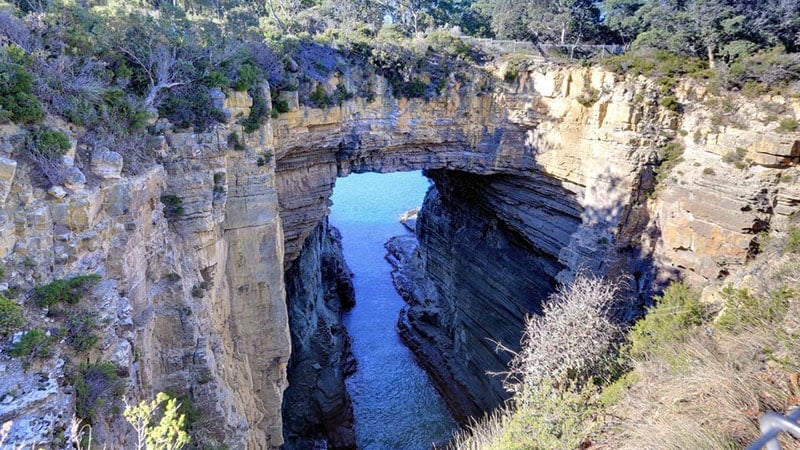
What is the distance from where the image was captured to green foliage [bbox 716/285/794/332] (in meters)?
7.64

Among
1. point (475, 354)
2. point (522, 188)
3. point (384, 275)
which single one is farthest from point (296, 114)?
point (384, 275)

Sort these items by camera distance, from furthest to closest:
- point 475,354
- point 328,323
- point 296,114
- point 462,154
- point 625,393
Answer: point 328,323 → point 475,354 → point 462,154 → point 296,114 → point 625,393

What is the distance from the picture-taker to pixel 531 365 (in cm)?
959

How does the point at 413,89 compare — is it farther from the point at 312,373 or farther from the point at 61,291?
the point at 61,291

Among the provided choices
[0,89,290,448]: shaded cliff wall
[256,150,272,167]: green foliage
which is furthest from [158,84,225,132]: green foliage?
[256,150,272,167]: green foliage

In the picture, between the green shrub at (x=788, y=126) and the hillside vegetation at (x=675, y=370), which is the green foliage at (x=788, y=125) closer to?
the green shrub at (x=788, y=126)

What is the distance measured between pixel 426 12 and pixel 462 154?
1244 cm

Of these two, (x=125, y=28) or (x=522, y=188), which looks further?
(x=522, y=188)

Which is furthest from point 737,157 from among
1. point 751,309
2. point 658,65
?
point 751,309

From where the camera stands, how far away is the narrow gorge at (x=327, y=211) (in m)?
5.98

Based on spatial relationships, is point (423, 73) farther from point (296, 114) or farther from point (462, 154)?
point (296, 114)

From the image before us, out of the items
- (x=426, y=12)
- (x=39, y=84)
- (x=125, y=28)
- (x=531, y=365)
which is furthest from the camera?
(x=426, y=12)

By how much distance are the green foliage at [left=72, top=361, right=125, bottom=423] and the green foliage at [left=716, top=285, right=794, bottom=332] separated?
9.62 meters

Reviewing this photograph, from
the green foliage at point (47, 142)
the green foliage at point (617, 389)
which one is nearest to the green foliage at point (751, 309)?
the green foliage at point (617, 389)
